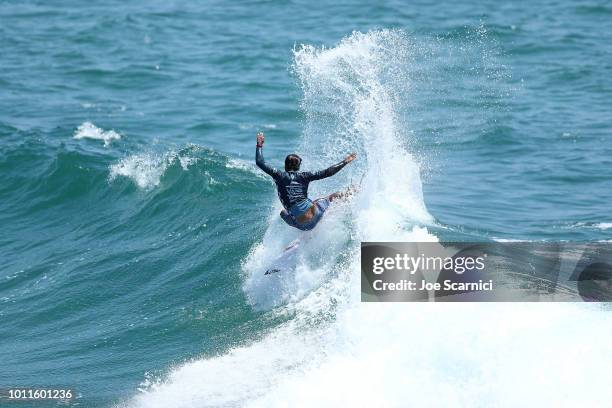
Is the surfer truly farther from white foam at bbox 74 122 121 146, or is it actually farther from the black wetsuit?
white foam at bbox 74 122 121 146

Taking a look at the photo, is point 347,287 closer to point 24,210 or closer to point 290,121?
point 24,210

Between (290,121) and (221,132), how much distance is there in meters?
2.15

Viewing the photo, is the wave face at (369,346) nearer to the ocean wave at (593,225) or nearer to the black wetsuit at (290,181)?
the black wetsuit at (290,181)

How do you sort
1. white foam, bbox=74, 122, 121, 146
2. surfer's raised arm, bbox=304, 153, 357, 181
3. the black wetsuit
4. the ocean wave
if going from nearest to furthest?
surfer's raised arm, bbox=304, 153, 357, 181 → the black wetsuit → the ocean wave → white foam, bbox=74, 122, 121, 146

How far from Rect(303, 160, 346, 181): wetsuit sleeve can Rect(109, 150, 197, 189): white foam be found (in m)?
7.25

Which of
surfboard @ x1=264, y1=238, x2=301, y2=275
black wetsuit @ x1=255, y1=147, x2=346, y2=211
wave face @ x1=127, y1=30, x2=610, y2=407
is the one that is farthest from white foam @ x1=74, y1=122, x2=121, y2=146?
black wetsuit @ x1=255, y1=147, x2=346, y2=211

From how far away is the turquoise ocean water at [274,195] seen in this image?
41.0ft

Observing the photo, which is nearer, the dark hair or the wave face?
the wave face

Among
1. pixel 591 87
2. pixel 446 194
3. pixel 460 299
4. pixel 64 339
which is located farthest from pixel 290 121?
pixel 460 299

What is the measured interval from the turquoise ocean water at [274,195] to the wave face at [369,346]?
0.12 ft

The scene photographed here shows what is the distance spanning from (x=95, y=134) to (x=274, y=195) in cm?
782

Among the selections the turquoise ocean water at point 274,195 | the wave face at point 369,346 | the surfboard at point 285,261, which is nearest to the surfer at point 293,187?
the surfboard at point 285,261

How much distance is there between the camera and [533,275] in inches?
582

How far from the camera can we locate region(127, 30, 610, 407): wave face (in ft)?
38.2
